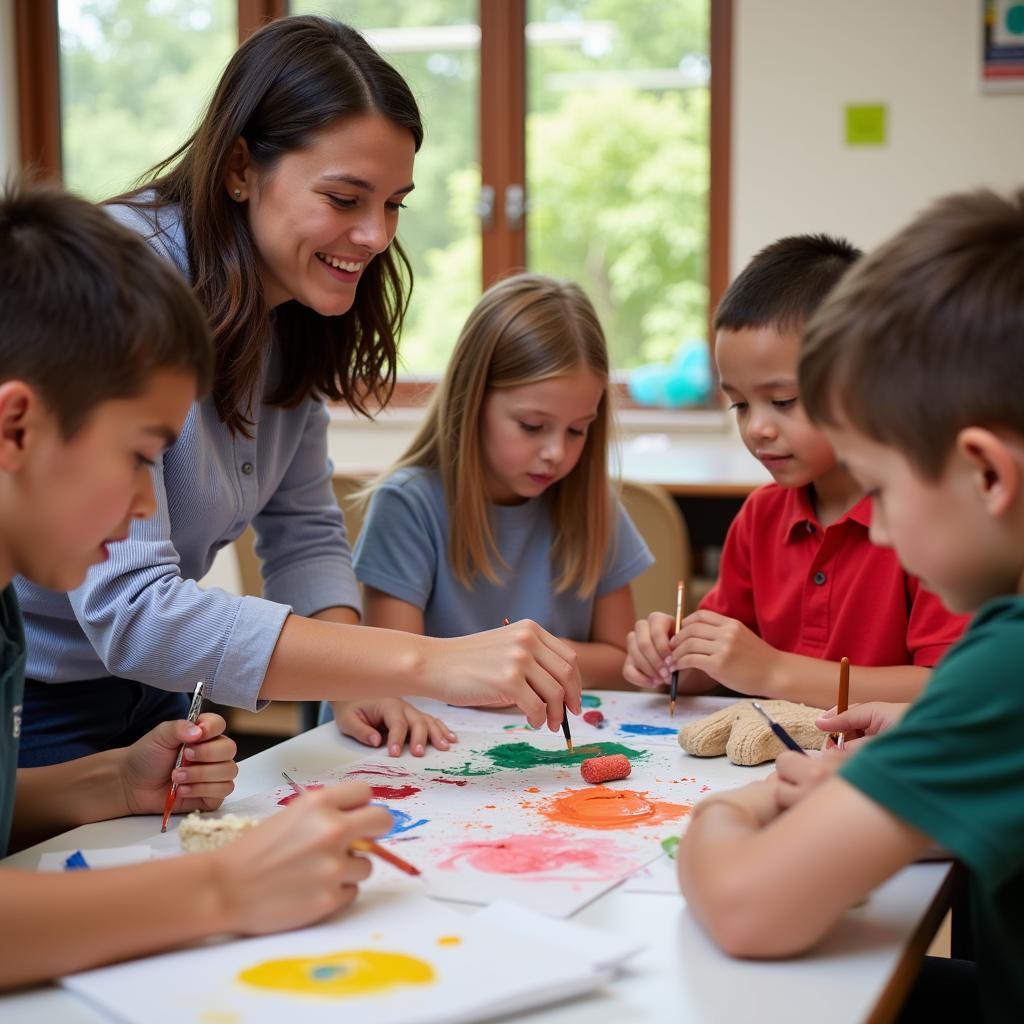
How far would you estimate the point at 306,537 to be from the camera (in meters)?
1.61

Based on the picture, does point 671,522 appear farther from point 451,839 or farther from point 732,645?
point 451,839

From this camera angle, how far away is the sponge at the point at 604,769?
1.12 metres

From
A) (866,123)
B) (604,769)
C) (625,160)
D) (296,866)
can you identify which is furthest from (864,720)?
(625,160)

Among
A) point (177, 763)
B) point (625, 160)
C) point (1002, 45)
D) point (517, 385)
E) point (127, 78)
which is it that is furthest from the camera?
point (127, 78)

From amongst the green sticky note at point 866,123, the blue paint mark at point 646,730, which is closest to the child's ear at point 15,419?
the blue paint mark at point 646,730

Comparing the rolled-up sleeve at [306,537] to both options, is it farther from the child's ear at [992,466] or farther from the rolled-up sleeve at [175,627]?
the child's ear at [992,466]

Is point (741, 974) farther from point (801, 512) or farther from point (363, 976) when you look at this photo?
point (801, 512)

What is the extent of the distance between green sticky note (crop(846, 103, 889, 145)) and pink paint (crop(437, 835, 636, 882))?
2.96 metres

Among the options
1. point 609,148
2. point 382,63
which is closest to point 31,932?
point 382,63

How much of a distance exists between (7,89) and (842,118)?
2597 mm

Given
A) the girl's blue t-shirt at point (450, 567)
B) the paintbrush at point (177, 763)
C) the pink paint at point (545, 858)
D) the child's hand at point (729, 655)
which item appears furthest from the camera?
the girl's blue t-shirt at point (450, 567)

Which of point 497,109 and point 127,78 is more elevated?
point 127,78

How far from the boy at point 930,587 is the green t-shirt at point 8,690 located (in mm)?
507

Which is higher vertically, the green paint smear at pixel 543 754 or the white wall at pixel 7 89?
the white wall at pixel 7 89
